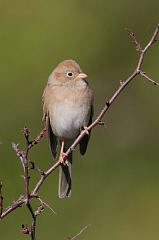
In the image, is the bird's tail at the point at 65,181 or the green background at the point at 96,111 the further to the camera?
the green background at the point at 96,111

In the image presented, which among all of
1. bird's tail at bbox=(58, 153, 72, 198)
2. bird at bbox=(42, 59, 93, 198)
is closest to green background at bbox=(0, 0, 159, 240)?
bird's tail at bbox=(58, 153, 72, 198)

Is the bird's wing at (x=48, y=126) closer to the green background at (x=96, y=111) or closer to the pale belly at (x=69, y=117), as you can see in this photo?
the pale belly at (x=69, y=117)

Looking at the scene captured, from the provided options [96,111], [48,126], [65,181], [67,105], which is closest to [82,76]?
[67,105]

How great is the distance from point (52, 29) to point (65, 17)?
264 mm

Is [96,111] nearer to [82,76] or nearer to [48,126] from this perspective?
[48,126]

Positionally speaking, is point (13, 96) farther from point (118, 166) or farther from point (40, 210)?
point (40, 210)

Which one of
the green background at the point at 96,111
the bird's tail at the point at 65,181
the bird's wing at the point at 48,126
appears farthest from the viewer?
the green background at the point at 96,111

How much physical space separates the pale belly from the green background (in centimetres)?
256

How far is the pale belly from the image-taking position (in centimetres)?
696

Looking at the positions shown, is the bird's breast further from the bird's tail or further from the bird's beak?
the bird's tail

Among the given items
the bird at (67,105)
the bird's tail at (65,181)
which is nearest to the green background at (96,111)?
the bird's tail at (65,181)

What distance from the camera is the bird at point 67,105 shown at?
22.8 ft

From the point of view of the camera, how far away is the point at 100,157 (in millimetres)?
11000

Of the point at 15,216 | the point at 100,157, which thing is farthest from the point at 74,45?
the point at 15,216
